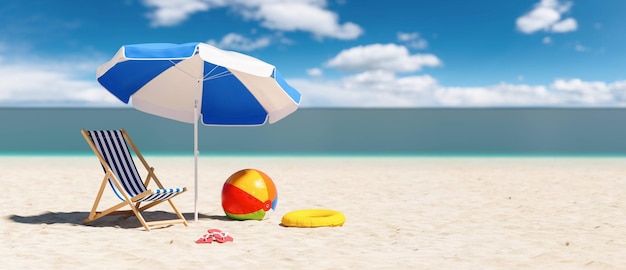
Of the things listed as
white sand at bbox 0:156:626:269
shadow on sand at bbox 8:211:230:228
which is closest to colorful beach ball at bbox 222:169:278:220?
white sand at bbox 0:156:626:269

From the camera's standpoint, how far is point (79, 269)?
3.56 m

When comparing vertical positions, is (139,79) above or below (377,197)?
above

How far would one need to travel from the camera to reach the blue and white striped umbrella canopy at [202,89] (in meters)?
5.35

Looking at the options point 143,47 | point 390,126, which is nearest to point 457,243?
point 143,47

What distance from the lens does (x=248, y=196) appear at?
5391 mm

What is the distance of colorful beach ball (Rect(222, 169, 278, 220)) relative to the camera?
539 cm

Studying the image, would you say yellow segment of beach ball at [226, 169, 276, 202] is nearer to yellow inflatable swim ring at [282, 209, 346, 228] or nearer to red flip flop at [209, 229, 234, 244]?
yellow inflatable swim ring at [282, 209, 346, 228]

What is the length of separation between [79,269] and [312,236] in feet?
5.92

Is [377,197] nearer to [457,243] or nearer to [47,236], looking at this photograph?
[457,243]

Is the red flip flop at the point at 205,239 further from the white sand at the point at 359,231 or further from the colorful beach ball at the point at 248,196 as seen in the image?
the colorful beach ball at the point at 248,196

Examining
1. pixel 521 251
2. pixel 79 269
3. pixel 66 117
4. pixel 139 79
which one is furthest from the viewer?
pixel 66 117

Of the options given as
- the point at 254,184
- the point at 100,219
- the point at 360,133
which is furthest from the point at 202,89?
the point at 360,133

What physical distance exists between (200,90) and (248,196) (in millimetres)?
1154

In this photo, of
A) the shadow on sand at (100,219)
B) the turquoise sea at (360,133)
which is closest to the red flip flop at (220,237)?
the shadow on sand at (100,219)
